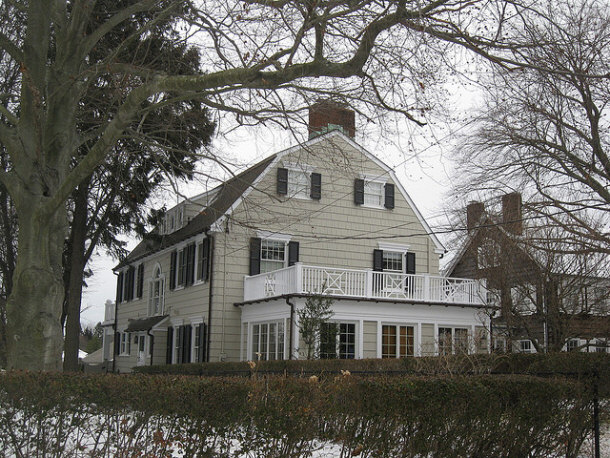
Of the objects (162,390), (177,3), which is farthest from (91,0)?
(162,390)

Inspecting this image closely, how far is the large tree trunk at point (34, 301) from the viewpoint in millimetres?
10477

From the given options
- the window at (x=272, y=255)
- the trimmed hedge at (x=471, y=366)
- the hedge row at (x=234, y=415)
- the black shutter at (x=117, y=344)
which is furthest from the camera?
the black shutter at (x=117, y=344)

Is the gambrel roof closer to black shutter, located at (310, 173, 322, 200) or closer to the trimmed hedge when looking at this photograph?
black shutter, located at (310, 173, 322, 200)

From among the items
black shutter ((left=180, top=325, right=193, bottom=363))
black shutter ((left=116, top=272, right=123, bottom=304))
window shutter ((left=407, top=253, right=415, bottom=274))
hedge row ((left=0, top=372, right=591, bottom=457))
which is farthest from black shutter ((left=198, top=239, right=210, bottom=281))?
hedge row ((left=0, top=372, right=591, bottom=457))

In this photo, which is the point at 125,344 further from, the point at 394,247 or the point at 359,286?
the point at 359,286

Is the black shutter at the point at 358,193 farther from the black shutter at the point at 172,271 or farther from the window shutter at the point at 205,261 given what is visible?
the black shutter at the point at 172,271

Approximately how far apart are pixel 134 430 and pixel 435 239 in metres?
22.5

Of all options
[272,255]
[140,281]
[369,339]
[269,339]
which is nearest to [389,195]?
[272,255]

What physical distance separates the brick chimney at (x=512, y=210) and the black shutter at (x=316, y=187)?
7.72 meters

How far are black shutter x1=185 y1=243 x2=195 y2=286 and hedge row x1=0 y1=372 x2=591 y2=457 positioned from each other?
720 inches

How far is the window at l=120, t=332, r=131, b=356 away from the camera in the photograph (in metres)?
33.0

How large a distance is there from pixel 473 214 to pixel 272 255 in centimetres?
809

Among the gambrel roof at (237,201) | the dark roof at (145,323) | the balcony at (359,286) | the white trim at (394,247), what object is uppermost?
the gambrel roof at (237,201)

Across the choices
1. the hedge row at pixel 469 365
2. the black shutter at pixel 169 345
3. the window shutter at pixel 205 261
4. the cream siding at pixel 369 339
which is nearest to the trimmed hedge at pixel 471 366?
the hedge row at pixel 469 365
